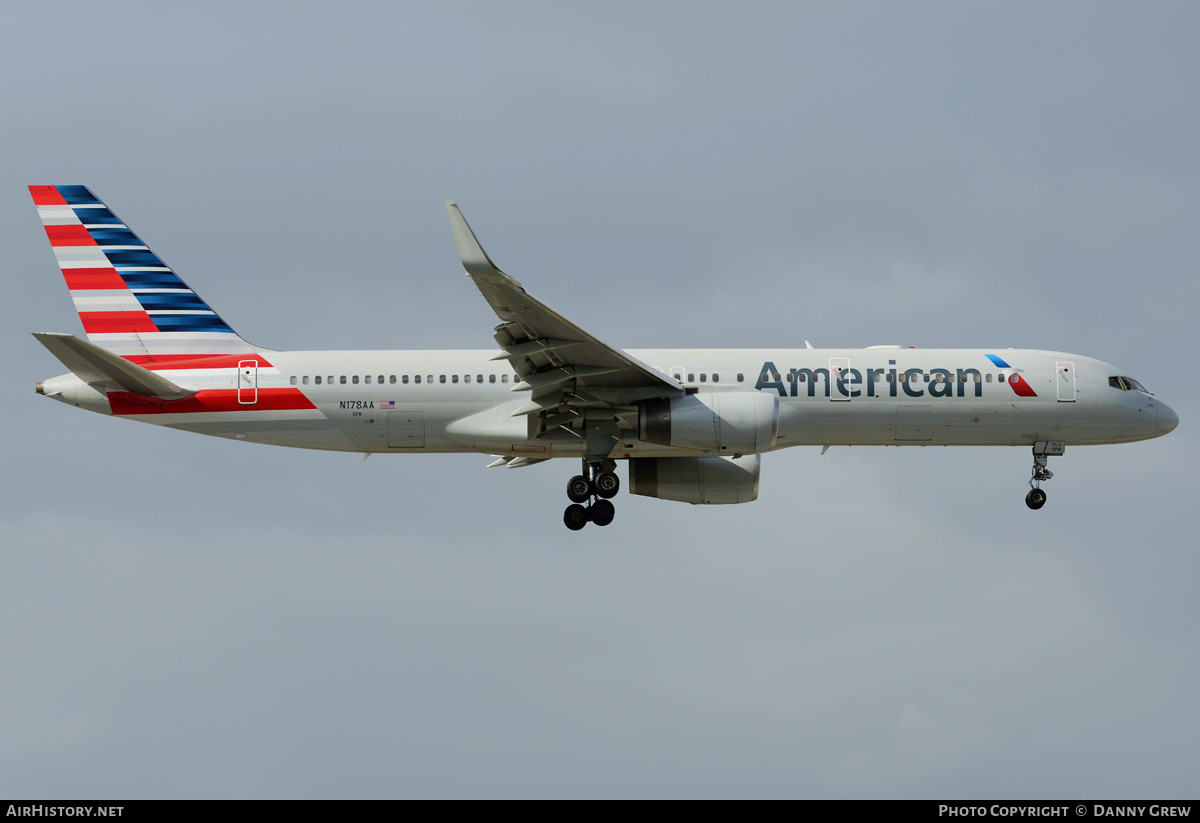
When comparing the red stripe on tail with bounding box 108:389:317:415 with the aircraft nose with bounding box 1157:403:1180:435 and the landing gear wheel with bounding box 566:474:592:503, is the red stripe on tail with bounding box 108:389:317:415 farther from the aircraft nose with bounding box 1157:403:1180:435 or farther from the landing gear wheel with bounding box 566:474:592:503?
the aircraft nose with bounding box 1157:403:1180:435

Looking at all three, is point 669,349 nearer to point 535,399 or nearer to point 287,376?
point 535,399

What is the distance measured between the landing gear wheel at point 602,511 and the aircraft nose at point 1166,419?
50.4 ft

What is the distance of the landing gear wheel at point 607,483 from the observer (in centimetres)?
3644

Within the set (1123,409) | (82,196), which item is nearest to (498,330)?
(82,196)

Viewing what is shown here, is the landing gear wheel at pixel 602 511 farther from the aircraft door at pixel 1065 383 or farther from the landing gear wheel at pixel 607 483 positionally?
the aircraft door at pixel 1065 383

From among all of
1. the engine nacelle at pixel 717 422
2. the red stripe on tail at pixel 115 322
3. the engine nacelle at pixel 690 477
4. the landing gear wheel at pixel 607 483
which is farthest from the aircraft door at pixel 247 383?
the engine nacelle at pixel 690 477

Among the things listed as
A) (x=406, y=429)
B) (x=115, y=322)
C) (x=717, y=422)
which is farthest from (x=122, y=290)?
(x=717, y=422)

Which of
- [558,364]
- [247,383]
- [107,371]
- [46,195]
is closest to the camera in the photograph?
[558,364]

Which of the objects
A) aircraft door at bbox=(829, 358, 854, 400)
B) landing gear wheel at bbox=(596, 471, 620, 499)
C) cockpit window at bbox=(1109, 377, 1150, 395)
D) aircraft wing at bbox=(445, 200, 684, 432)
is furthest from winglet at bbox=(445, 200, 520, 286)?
cockpit window at bbox=(1109, 377, 1150, 395)

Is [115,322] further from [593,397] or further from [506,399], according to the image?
[593,397]

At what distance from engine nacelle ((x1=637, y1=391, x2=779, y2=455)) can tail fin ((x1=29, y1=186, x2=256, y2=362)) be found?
1184cm

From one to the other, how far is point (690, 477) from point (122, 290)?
16728 mm

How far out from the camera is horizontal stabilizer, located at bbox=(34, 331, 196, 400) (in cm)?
3309

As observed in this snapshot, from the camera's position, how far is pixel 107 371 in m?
34.5
